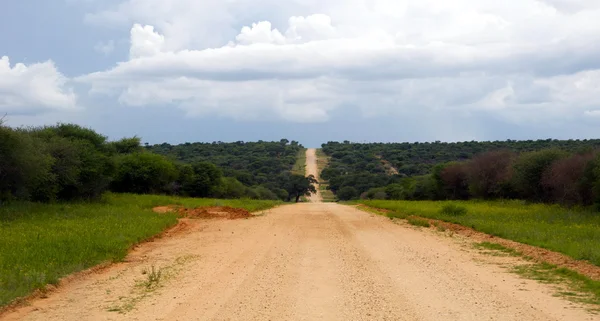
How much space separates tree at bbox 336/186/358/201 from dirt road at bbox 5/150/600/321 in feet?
257

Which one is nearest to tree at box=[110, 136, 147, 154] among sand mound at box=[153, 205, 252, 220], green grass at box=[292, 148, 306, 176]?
sand mound at box=[153, 205, 252, 220]

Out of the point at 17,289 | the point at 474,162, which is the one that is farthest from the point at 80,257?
the point at 474,162

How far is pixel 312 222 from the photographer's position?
91.0ft

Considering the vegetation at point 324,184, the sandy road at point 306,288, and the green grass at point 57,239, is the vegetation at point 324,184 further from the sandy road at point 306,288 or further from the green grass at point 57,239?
the sandy road at point 306,288

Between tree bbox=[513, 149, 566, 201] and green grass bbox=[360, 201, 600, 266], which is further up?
tree bbox=[513, 149, 566, 201]

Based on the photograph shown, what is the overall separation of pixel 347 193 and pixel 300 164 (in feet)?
142

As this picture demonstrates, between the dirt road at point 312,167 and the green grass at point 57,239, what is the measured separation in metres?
75.6

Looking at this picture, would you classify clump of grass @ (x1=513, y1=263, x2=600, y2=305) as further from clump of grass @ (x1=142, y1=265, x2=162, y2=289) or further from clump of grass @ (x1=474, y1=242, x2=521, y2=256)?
clump of grass @ (x1=142, y1=265, x2=162, y2=289)

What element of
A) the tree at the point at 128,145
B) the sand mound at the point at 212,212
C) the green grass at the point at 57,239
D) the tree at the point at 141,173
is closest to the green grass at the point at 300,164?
the tree at the point at 128,145

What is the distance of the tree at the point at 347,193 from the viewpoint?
96.9 metres

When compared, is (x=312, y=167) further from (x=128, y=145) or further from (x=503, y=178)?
(x=503, y=178)

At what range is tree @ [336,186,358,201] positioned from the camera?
3814 inches

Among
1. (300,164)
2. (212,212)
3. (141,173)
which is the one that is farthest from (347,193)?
(212,212)

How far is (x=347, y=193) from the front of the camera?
9819cm
